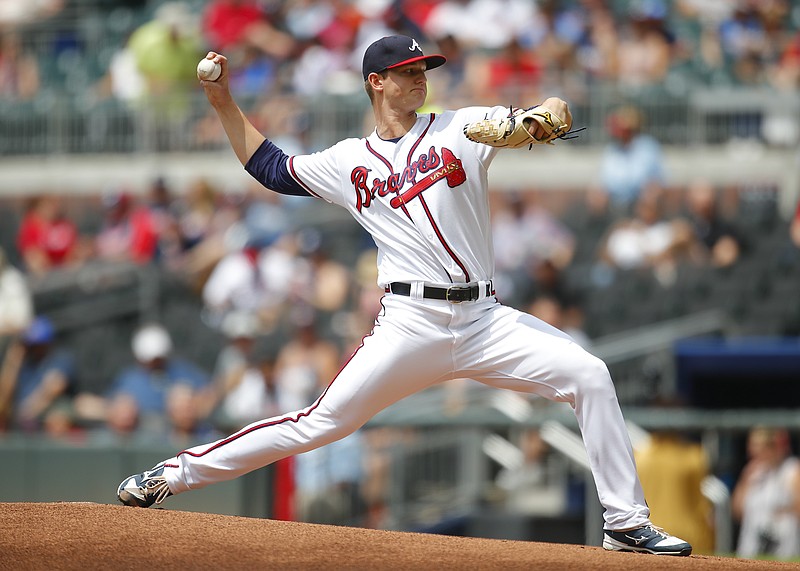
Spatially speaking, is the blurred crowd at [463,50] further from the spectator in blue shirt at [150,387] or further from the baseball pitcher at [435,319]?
the baseball pitcher at [435,319]

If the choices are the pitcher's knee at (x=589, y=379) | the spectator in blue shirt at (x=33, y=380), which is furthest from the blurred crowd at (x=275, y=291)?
the pitcher's knee at (x=589, y=379)

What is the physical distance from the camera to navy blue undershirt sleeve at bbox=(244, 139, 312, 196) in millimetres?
5137

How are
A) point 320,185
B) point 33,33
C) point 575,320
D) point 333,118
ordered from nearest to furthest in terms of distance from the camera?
1. point 320,185
2. point 575,320
3. point 333,118
4. point 33,33

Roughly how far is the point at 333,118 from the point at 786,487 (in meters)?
5.61

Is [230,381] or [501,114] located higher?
[501,114]

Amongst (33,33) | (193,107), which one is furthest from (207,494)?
(33,33)

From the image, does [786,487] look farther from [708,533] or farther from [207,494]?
[207,494]

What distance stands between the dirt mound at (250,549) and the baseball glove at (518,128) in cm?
143

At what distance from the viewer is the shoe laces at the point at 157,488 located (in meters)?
5.13

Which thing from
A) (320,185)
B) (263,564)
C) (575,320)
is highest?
(320,185)

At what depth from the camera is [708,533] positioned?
7762 mm

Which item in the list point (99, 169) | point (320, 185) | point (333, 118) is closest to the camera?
point (320, 185)

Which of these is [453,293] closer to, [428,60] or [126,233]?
[428,60]

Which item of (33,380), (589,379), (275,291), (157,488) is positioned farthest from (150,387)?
(589,379)
